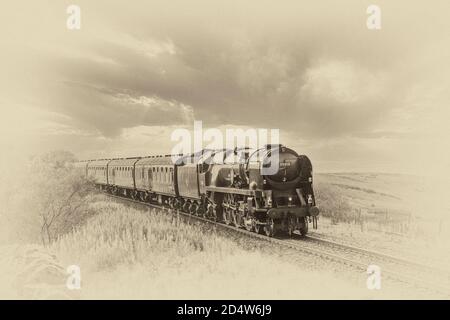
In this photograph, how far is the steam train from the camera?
1603cm

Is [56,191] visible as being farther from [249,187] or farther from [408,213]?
[408,213]

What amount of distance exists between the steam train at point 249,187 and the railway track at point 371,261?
0.85 m

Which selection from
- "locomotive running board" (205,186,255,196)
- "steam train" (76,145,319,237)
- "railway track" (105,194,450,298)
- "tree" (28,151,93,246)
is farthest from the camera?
"locomotive running board" (205,186,255,196)

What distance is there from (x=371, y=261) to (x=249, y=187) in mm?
5580

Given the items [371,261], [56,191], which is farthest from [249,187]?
[56,191]

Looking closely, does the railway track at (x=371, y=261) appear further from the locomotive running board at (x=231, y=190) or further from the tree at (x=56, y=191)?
the tree at (x=56, y=191)

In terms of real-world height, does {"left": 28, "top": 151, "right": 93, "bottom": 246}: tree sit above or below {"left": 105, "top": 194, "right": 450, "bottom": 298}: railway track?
above

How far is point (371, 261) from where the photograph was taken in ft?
40.8

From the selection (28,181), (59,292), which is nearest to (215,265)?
(59,292)

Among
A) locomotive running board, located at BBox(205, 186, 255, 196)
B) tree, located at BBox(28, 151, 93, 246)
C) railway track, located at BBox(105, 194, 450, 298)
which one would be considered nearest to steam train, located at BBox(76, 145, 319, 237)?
locomotive running board, located at BBox(205, 186, 255, 196)

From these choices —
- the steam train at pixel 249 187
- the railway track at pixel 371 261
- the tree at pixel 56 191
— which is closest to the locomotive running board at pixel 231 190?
the steam train at pixel 249 187

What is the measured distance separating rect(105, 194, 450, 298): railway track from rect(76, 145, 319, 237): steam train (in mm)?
846

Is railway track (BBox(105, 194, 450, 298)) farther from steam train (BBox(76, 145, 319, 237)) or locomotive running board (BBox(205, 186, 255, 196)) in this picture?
locomotive running board (BBox(205, 186, 255, 196))

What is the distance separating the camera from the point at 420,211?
23297mm
